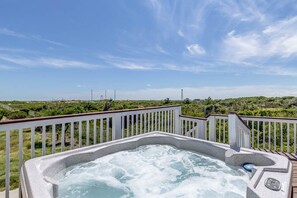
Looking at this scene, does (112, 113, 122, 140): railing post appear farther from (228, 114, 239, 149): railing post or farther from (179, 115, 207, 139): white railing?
(228, 114, 239, 149): railing post

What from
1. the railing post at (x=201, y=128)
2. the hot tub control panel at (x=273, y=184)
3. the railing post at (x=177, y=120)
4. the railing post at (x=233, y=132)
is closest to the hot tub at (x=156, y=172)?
the hot tub control panel at (x=273, y=184)

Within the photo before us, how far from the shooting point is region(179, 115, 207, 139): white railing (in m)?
4.26

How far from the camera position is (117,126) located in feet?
11.8

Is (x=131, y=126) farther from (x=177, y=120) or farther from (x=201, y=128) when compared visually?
(x=201, y=128)

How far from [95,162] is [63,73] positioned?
52.5 ft

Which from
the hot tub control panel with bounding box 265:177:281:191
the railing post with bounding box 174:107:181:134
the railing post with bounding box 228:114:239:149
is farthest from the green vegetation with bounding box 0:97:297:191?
the hot tub control panel with bounding box 265:177:281:191

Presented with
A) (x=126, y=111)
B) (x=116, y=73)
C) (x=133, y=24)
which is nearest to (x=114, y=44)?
(x=133, y=24)

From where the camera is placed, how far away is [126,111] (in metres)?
3.71

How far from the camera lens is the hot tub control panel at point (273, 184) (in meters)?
1.66

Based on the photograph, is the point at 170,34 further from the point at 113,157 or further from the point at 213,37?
the point at 113,157

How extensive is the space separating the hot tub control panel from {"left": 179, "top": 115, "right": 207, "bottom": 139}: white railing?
2.40m

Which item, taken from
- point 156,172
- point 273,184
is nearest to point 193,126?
point 156,172

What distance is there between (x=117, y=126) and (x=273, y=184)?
2474 millimetres

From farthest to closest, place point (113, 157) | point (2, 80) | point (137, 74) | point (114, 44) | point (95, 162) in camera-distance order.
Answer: point (137, 74) → point (2, 80) → point (114, 44) → point (113, 157) → point (95, 162)
